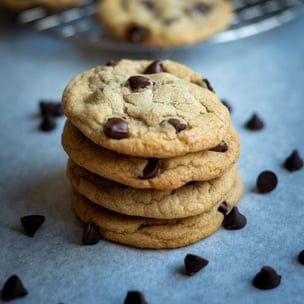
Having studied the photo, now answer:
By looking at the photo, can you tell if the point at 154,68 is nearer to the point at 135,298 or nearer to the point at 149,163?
the point at 149,163

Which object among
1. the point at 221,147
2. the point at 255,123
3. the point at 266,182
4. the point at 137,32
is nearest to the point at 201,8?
the point at 137,32

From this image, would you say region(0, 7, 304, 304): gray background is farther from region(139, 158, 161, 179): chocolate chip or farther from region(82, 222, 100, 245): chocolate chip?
region(139, 158, 161, 179): chocolate chip

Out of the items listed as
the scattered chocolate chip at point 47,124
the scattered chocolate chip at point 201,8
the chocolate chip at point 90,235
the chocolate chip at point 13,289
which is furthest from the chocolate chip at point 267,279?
the scattered chocolate chip at point 201,8

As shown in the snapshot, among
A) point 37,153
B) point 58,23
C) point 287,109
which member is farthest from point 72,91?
point 58,23

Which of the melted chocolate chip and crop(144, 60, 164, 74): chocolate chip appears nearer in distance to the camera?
the melted chocolate chip

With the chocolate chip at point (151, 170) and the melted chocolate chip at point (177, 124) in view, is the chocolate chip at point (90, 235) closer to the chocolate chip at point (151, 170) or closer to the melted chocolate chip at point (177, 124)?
the chocolate chip at point (151, 170)

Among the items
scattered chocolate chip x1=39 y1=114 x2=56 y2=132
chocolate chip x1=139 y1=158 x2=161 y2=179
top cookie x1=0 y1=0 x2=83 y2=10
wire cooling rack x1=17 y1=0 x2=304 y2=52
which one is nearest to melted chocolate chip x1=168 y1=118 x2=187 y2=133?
chocolate chip x1=139 y1=158 x2=161 y2=179
